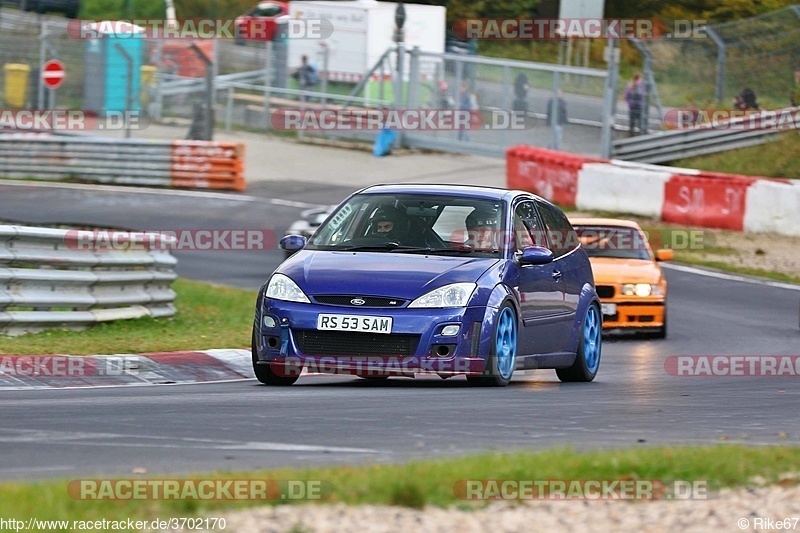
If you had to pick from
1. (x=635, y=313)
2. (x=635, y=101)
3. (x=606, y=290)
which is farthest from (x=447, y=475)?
(x=635, y=101)

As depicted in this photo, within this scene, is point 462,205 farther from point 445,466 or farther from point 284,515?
point 284,515

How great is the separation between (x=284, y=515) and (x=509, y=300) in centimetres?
517

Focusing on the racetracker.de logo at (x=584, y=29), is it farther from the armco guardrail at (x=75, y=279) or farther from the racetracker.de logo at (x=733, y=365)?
the armco guardrail at (x=75, y=279)

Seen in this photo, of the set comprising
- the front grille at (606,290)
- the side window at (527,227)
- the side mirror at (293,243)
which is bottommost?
the front grille at (606,290)

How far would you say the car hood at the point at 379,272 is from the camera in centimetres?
978

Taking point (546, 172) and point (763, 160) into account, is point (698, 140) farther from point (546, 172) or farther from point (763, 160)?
point (546, 172)

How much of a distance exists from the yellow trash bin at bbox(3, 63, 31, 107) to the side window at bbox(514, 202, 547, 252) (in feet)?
76.7

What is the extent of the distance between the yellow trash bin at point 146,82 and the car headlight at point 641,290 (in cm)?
1996

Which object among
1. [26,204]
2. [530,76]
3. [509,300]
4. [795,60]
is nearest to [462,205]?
[509,300]

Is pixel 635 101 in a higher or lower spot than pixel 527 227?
higher

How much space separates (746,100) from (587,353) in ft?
62.9

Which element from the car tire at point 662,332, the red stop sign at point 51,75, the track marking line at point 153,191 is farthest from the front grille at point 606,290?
the red stop sign at point 51,75

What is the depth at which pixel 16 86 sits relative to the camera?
3294 centimetres

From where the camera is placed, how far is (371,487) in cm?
576
